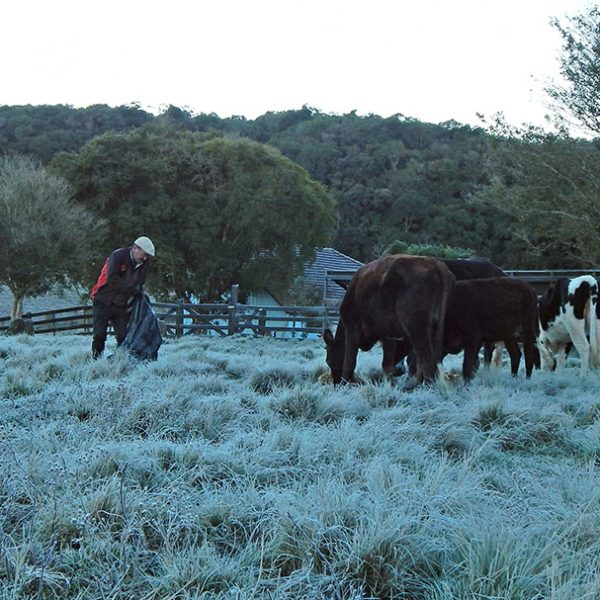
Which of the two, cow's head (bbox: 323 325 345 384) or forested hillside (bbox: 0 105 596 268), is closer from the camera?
cow's head (bbox: 323 325 345 384)

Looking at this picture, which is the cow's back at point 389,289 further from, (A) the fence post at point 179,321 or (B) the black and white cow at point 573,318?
(A) the fence post at point 179,321

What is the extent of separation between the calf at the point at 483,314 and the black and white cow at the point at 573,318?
6.51 ft

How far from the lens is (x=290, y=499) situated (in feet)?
12.1

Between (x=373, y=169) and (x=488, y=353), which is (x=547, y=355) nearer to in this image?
(x=488, y=353)

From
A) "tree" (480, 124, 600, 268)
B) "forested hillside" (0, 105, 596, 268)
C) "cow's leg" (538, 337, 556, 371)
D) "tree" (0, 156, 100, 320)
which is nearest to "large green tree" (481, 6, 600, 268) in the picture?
"tree" (480, 124, 600, 268)

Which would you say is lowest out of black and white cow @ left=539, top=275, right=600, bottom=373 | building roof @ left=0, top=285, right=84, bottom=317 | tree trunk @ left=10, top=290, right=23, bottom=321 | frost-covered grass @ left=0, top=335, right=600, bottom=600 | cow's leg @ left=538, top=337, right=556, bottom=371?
building roof @ left=0, top=285, right=84, bottom=317

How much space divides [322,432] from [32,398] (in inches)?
100

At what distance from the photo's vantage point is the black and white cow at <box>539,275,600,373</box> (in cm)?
1180

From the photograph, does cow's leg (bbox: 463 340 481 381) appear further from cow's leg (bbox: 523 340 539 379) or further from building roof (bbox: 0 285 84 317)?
building roof (bbox: 0 285 84 317)

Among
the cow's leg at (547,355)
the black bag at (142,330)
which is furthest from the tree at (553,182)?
the black bag at (142,330)

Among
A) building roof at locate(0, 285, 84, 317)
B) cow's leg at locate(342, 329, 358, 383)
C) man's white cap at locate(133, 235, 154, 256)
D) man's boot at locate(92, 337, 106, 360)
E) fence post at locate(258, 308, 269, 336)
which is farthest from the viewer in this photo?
building roof at locate(0, 285, 84, 317)

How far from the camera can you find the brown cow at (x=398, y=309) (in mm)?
8766

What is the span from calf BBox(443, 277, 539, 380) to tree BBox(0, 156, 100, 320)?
74.6 ft

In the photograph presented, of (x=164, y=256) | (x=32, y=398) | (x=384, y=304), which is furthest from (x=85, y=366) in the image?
(x=164, y=256)
